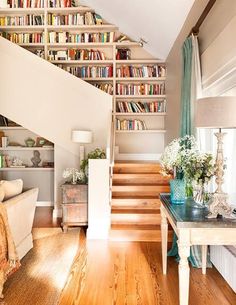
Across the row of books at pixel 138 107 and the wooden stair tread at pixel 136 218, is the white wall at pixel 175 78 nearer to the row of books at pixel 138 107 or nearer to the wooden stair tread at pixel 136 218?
the row of books at pixel 138 107

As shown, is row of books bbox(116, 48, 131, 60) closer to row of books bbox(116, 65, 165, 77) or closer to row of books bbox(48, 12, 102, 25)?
row of books bbox(116, 65, 165, 77)

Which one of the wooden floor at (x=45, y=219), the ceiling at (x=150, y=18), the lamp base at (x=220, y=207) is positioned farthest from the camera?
the wooden floor at (x=45, y=219)

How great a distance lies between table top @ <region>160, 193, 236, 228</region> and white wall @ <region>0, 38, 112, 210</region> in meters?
3.01

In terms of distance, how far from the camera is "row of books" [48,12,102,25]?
6.10 metres

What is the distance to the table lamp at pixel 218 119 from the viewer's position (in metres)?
1.93

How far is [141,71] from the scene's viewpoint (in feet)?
20.1

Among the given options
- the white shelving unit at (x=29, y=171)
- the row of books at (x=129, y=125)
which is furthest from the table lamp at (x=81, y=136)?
the white shelving unit at (x=29, y=171)

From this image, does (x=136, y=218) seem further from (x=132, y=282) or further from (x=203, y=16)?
(x=203, y=16)

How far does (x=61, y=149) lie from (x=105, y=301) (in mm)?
3434

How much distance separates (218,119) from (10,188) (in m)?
2.21

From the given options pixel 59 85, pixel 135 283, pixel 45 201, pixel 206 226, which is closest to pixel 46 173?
pixel 45 201

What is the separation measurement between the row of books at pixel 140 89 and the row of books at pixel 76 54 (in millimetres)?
729

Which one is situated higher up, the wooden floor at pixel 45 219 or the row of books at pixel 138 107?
the row of books at pixel 138 107

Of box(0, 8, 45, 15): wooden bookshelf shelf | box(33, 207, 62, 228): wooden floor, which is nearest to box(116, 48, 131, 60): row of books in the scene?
box(0, 8, 45, 15): wooden bookshelf shelf
